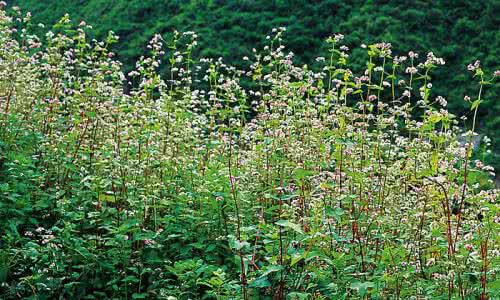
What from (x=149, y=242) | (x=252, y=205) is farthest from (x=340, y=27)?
(x=149, y=242)

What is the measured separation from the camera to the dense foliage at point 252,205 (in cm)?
300

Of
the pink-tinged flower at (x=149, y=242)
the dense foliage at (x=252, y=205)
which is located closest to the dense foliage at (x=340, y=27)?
the dense foliage at (x=252, y=205)

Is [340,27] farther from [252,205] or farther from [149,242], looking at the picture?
[149,242]

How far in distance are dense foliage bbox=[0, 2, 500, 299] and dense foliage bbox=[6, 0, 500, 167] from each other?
7.13 metres

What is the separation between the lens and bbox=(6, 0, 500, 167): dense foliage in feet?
36.3

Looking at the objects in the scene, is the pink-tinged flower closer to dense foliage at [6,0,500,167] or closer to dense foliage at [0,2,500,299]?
dense foliage at [0,2,500,299]

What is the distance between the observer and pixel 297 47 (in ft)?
38.7

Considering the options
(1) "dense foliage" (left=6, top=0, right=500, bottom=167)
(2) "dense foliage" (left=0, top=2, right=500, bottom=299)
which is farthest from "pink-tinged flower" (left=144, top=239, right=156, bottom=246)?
(1) "dense foliage" (left=6, top=0, right=500, bottom=167)

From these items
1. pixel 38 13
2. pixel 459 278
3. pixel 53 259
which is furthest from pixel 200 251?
pixel 38 13

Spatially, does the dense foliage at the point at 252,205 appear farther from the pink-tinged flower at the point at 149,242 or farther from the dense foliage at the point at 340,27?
the dense foliage at the point at 340,27

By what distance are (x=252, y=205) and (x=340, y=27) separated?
8.63m

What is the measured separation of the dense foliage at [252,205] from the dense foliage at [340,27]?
7.13 m

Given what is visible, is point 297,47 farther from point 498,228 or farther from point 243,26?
point 498,228

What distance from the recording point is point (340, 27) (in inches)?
468
